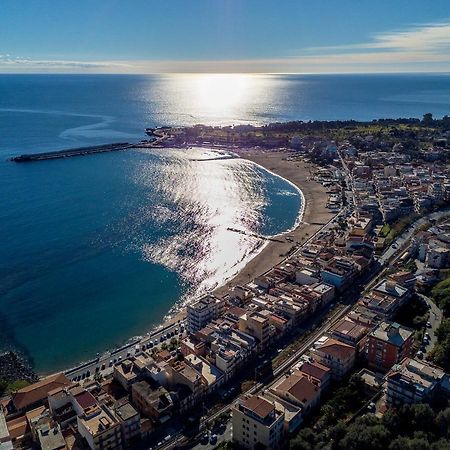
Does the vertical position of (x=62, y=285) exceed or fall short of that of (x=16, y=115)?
it falls short

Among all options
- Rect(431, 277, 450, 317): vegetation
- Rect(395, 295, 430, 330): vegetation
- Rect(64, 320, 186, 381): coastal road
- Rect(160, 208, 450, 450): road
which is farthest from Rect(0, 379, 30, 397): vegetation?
Rect(431, 277, 450, 317): vegetation

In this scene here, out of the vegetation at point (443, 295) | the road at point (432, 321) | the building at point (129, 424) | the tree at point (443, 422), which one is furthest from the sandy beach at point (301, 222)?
the tree at point (443, 422)

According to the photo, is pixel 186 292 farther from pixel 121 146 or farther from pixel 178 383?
pixel 121 146

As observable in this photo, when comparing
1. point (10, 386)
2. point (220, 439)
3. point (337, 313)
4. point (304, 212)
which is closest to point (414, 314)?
point (337, 313)

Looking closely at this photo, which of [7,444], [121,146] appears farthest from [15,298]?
[121,146]

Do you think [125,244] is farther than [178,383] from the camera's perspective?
Yes
